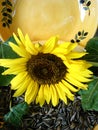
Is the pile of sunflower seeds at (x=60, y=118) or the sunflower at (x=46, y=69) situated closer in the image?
the sunflower at (x=46, y=69)

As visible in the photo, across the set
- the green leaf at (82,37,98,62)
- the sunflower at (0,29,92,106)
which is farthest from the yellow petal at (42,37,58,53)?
the green leaf at (82,37,98,62)

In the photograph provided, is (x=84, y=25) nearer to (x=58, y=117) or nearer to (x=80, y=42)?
(x=80, y=42)

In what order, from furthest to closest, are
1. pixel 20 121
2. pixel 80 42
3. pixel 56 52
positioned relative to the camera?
pixel 80 42
pixel 20 121
pixel 56 52

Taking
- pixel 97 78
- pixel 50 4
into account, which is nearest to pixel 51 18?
pixel 50 4

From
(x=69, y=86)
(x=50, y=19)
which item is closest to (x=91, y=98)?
(x=69, y=86)

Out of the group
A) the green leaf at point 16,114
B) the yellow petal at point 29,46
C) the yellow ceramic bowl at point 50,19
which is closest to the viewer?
the yellow petal at point 29,46

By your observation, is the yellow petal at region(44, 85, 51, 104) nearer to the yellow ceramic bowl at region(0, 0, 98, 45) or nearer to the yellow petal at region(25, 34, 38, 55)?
the yellow petal at region(25, 34, 38, 55)

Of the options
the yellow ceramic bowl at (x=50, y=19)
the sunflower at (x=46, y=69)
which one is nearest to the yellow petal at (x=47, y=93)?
the sunflower at (x=46, y=69)

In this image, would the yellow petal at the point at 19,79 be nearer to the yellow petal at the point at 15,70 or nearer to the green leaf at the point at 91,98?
the yellow petal at the point at 15,70

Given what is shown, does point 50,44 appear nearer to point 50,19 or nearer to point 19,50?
point 19,50
